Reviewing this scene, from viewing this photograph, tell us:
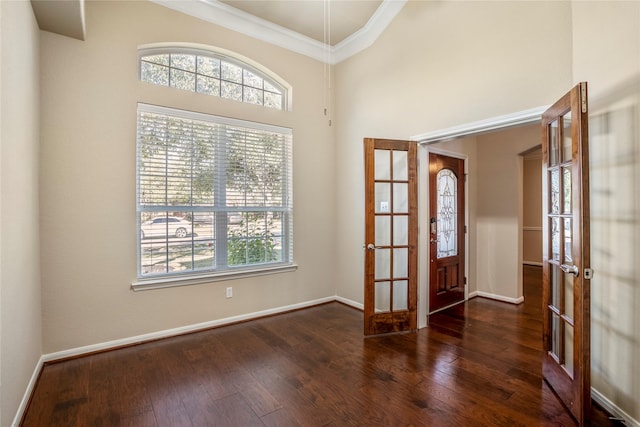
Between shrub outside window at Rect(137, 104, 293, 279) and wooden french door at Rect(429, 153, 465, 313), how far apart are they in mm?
1915

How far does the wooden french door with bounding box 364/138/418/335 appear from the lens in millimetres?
3236

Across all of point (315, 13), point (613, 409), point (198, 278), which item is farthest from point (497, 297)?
point (315, 13)

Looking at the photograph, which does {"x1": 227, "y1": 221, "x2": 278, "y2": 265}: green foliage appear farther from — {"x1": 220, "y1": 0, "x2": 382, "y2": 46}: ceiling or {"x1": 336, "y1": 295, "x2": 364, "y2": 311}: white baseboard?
{"x1": 220, "y1": 0, "x2": 382, "y2": 46}: ceiling

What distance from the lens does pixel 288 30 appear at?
3.89 metres

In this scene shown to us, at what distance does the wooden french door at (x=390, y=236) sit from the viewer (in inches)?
127

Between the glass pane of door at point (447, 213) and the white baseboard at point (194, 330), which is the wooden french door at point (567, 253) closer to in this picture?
the white baseboard at point (194, 330)

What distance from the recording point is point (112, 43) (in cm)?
288

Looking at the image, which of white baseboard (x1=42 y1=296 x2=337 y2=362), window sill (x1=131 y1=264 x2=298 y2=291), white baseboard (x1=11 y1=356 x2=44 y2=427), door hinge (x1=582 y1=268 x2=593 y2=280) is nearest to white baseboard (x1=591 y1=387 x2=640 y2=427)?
door hinge (x1=582 y1=268 x2=593 y2=280)

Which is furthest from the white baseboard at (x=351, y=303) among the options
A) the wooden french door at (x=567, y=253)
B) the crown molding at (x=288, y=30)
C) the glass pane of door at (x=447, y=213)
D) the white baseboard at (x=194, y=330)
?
the crown molding at (x=288, y=30)

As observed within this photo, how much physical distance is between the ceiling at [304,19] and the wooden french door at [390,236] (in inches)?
64.7

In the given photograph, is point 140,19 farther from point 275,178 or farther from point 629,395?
point 629,395

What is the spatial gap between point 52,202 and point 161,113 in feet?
4.20

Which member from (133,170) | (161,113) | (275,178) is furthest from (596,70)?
(133,170)

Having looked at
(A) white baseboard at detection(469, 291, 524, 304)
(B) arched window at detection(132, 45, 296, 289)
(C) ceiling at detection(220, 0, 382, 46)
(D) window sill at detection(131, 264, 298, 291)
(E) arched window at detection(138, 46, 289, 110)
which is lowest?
(A) white baseboard at detection(469, 291, 524, 304)
